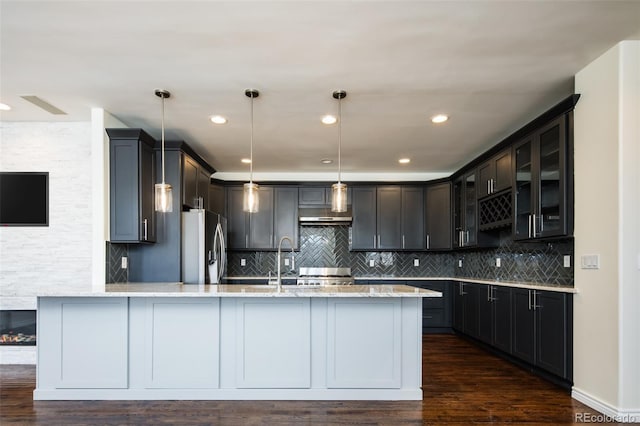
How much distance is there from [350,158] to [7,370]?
4.52 metres

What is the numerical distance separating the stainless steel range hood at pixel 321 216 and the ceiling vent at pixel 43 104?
140 inches

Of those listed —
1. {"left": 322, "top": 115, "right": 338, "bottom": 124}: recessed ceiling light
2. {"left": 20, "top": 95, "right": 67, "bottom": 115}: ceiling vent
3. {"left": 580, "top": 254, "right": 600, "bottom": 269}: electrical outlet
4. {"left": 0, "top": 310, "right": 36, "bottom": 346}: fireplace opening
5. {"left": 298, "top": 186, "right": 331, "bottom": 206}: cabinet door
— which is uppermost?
{"left": 20, "top": 95, "right": 67, "bottom": 115}: ceiling vent

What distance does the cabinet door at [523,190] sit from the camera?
157 inches

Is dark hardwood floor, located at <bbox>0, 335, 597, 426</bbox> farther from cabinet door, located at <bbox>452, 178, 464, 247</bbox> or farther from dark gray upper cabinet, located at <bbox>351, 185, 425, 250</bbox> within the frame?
dark gray upper cabinet, located at <bbox>351, 185, 425, 250</bbox>

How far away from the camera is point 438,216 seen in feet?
21.4

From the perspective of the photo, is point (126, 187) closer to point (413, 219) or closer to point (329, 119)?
point (329, 119)

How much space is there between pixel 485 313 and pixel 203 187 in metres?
3.91

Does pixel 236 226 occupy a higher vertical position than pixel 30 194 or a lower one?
lower

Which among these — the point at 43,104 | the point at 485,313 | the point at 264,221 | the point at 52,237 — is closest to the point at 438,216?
the point at 485,313

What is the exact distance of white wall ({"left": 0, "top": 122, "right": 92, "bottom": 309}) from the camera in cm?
423

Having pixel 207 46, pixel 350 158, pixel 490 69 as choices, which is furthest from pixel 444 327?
pixel 207 46

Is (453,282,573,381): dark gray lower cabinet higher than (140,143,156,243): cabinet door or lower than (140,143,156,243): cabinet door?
lower

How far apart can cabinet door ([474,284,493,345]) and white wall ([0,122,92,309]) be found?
4430 mm

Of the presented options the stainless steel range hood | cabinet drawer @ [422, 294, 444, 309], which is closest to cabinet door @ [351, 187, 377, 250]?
the stainless steel range hood
